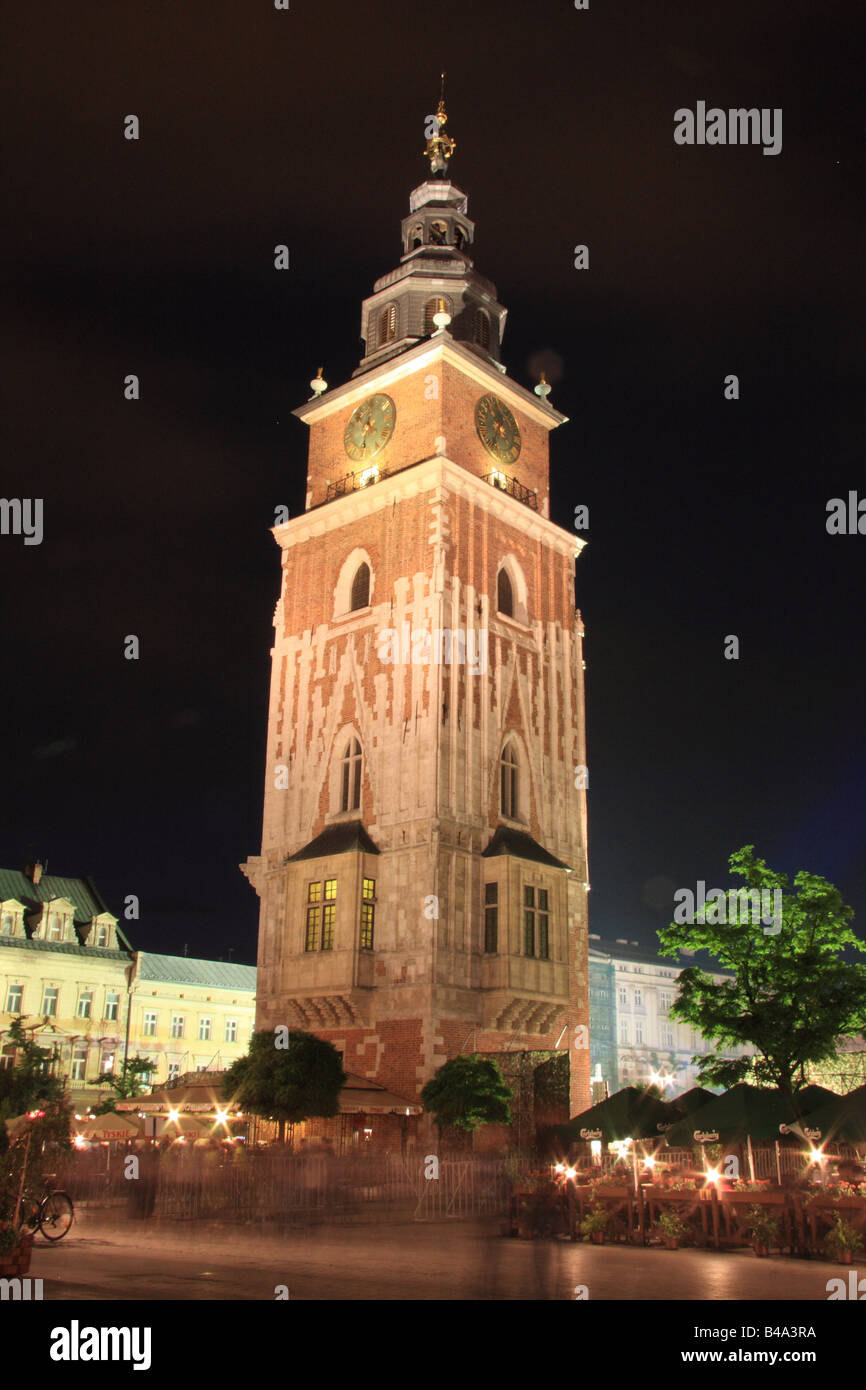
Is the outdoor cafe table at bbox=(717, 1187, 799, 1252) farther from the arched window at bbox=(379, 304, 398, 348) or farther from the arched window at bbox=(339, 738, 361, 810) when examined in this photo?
the arched window at bbox=(379, 304, 398, 348)

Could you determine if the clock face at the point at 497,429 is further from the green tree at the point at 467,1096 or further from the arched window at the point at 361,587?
the green tree at the point at 467,1096

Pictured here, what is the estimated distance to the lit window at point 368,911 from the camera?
128 ft

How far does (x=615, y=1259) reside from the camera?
1970cm

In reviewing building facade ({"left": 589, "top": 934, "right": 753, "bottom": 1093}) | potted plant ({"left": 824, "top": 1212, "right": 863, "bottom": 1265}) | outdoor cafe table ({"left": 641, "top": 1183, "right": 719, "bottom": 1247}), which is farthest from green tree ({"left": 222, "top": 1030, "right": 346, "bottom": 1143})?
building facade ({"left": 589, "top": 934, "right": 753, "bottom": 1093})

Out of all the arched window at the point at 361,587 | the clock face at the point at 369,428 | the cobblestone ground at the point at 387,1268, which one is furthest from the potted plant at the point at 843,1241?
the clock face at the point at 369,428

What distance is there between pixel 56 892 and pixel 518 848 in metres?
41.9

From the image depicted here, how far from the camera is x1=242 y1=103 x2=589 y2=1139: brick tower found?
3834cm

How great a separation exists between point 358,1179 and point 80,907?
50.2m

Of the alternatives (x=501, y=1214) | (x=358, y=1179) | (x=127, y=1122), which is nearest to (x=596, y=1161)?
(x=501, y=1214)

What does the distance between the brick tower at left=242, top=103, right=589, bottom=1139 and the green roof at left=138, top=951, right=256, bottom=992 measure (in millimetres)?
34109

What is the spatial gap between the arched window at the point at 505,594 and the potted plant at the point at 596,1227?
84.8ft
